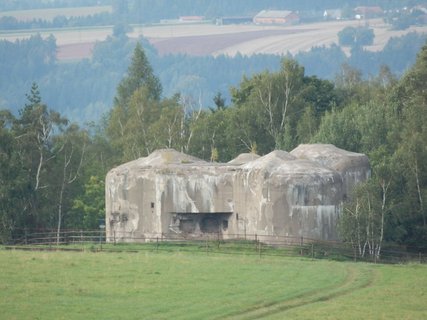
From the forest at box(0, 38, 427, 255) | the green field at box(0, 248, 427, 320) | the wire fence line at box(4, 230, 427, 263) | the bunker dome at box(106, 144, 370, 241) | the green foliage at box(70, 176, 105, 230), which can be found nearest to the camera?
the green field at box(0, 248, 427, 320)

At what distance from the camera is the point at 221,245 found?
196 feet

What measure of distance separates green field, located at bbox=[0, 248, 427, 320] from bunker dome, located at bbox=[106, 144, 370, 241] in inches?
287

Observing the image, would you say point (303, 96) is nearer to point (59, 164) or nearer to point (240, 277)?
point (59, 164)

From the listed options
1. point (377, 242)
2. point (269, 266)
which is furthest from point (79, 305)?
point (377, 242)

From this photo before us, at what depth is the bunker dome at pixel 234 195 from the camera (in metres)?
60.3

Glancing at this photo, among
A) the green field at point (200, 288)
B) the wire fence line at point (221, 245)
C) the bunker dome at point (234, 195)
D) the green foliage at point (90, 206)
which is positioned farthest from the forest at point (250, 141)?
the green field at point (200, 288)

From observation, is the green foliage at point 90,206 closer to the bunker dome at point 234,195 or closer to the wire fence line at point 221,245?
the bunker dome at point 234,195

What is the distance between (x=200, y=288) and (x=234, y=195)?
19.2 m

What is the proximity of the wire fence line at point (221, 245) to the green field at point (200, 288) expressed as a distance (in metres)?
4.35

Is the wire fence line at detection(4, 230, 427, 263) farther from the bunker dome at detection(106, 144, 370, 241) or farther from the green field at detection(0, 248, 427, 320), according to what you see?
the green field at detection(0, 248, 427, 320)

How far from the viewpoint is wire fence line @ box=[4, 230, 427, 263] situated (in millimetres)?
57469

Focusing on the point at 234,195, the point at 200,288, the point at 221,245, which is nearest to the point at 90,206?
the point at 234,195

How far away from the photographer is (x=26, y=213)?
2717 inches

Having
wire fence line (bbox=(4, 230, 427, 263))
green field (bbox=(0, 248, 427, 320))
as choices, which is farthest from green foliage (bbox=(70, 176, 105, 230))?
green field (bbox=(0, 248, 427, 320))
